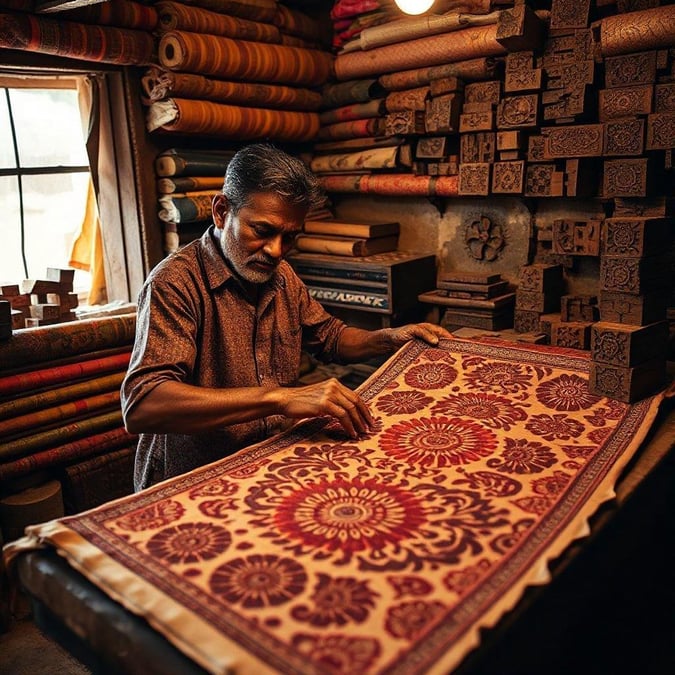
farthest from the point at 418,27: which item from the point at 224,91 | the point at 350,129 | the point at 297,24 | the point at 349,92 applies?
the point at 224,91

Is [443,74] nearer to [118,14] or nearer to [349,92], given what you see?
[349,92]

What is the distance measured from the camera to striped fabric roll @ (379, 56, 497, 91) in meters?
3.80

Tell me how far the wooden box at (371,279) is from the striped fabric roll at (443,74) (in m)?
1.05

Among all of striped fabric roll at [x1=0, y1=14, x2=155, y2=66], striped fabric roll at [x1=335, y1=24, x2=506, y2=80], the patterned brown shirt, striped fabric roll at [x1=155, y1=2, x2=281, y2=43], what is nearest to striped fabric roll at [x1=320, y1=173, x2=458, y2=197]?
striped fabric roll at [x1=335, y1=24, x2=506, y2=80]

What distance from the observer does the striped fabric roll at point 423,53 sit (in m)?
3.75

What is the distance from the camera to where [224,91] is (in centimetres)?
423

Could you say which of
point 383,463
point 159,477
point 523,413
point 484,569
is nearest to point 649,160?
point 523,413

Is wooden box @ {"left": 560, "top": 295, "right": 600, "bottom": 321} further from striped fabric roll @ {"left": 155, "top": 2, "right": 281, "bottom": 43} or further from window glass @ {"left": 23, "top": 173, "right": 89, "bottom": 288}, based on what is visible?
window glass @ {"left": 23, "top": 173, "right": 89, "bottom": 288}

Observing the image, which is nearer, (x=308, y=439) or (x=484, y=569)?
(x=484, y=569)

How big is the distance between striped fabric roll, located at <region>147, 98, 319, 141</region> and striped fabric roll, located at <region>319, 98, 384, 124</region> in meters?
0.09

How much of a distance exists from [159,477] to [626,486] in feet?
5.64

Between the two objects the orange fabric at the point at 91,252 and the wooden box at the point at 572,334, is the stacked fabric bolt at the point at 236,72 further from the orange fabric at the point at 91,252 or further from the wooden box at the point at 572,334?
the wooden box at the point at 572,334

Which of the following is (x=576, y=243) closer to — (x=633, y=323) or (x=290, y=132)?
(x=633, y=323)

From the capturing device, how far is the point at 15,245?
4.30m
